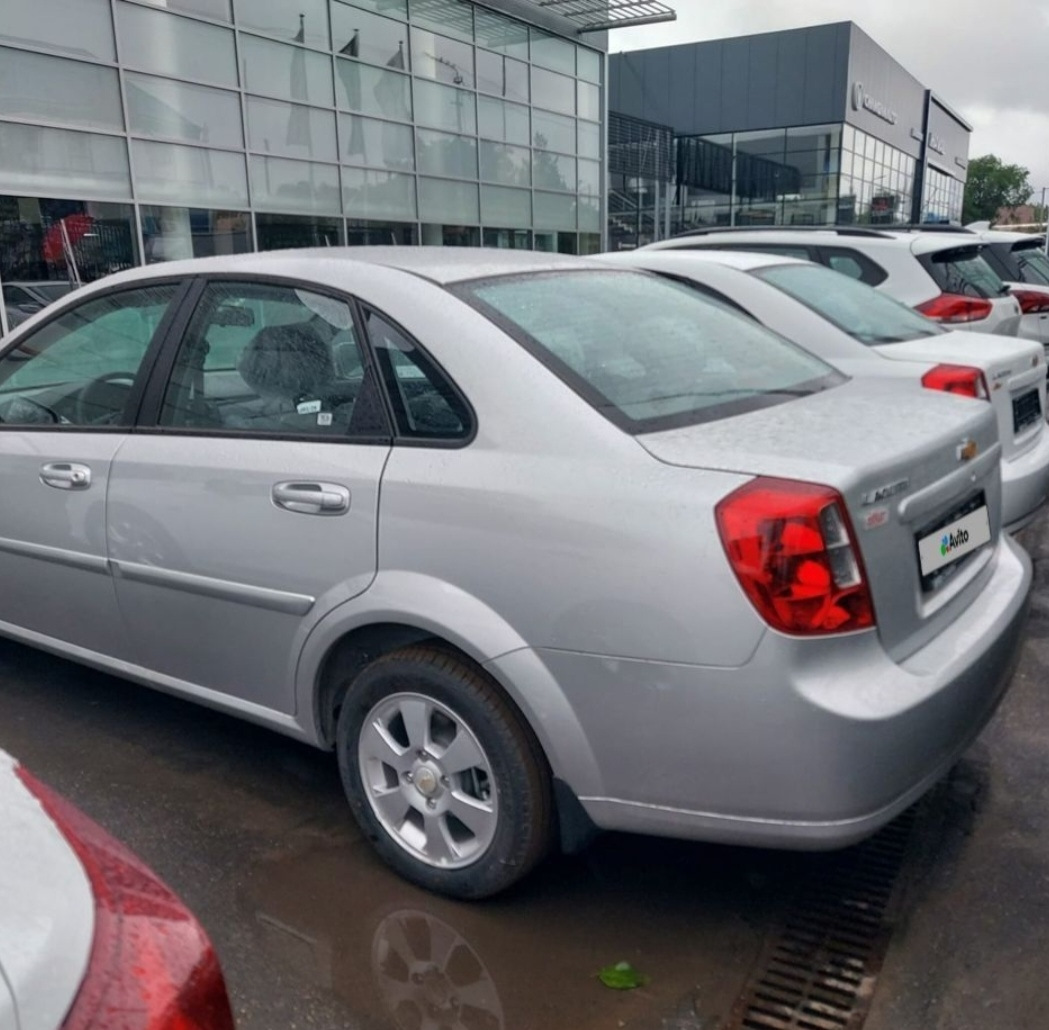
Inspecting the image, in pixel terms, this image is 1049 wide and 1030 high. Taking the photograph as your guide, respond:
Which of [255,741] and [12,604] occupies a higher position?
[12,604]

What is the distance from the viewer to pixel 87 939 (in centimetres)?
126

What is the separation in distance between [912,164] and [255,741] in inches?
2123

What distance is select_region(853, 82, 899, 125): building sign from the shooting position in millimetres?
39075

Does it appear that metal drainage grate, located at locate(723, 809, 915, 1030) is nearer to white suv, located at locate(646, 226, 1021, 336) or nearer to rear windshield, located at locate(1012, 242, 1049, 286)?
white suv, located at locate(646, 226, 1021, 336)

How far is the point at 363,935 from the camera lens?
2.71m

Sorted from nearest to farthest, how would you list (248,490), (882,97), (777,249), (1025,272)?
1. (248,490)
2. (777,249)
3. (1025,272)
4. (882,97)

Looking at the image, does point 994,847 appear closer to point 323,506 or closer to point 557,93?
point 323,506

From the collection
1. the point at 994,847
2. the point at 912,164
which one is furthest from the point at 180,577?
the point at 912,164

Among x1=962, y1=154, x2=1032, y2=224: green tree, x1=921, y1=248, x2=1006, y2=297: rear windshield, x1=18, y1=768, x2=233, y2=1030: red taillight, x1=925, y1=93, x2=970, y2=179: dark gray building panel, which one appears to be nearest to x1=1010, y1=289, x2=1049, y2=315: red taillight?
x1=921, y1=248, x2=1006, y2=297: rear windshield

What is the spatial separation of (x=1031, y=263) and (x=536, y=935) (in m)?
9.12

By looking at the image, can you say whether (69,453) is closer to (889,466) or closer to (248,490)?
(248,490)

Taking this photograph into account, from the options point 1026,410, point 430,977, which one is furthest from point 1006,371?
point 430,977

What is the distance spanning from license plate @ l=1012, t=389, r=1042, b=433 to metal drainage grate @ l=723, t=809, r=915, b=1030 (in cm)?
241

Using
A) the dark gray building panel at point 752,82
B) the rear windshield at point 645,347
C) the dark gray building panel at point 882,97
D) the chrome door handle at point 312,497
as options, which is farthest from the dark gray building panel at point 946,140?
the chrome door handle at point 312,497
